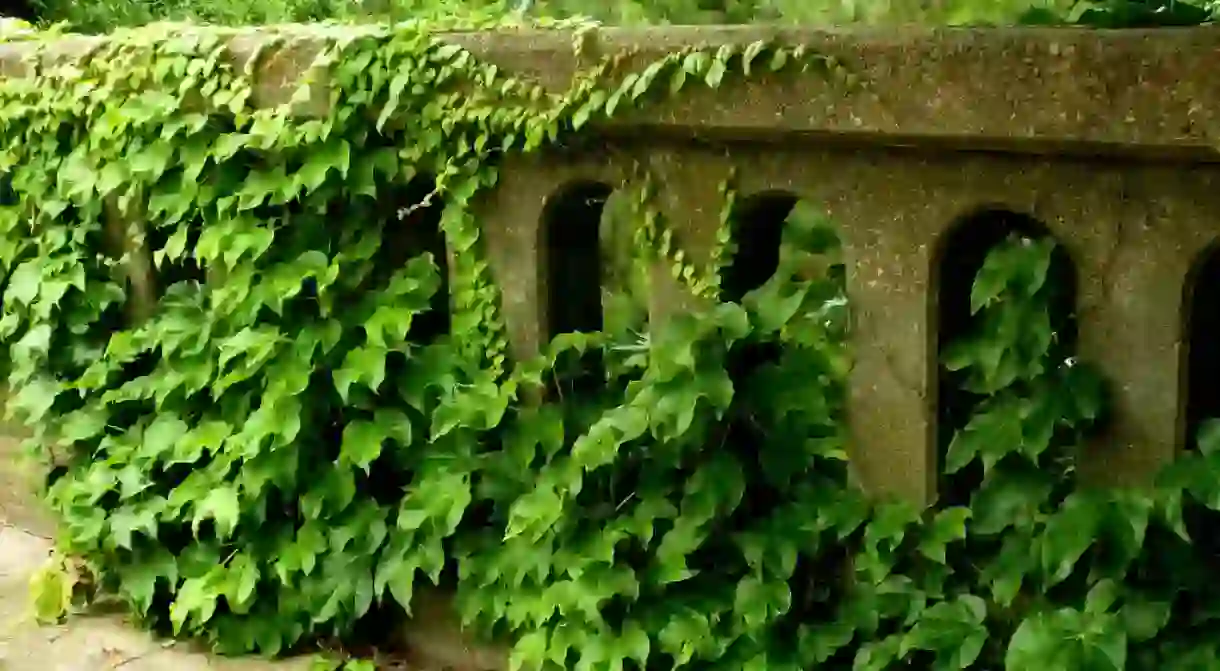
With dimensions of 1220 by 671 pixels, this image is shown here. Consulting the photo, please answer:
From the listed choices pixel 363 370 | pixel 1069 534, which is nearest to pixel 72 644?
pixel 363 370

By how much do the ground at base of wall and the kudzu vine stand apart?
0.26 feet

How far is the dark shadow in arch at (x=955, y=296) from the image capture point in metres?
2.83

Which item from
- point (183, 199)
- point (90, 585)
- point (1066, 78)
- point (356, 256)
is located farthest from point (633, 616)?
point (90, 585)

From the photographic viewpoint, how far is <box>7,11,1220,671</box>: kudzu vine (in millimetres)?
2727

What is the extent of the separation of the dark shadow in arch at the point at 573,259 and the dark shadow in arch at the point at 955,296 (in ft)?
3.08

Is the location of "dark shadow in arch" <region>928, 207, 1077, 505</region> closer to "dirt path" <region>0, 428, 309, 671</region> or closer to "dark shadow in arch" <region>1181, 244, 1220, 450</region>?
"dark shadow in arch" <region>1181, 244, 1220, 450</region>

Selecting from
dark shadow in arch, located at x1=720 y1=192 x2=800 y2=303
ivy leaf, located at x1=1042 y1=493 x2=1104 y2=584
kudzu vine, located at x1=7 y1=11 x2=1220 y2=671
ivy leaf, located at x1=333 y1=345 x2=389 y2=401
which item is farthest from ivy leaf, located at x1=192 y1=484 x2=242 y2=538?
ivy leaf, located at x1=1042 y1=493 x2=1104 y2=584

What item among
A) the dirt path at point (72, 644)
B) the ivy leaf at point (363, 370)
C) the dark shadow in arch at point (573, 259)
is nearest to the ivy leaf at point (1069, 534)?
the dark shadow in arch at point (573, 259)

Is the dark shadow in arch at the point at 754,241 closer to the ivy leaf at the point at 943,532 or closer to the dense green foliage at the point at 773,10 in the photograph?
the dense green foliage at the point at 773,10

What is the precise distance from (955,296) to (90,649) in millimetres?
2802

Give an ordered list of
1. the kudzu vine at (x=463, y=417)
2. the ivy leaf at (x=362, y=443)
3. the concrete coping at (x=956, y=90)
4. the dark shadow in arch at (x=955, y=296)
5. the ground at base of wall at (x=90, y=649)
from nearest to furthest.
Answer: the concrete coping at (x=956, y=90)
the kudzu vine at (x=463, y=417)
the dark shadow in arch at (x=955, y=296)
the ivy leaf at (x=362, y=443)
the ground at base of wall at (x=90, y=649)

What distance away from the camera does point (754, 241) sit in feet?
10.4

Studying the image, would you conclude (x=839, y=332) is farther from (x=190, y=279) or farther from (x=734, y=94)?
(x=190, y=279)

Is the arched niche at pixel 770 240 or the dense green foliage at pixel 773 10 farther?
the arched niche at pixel 770 240
